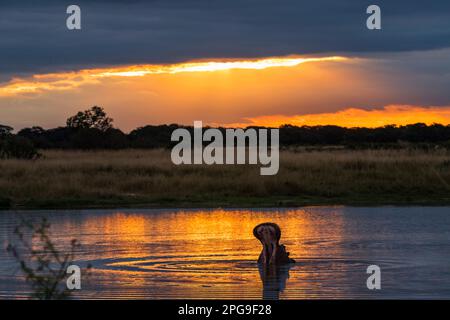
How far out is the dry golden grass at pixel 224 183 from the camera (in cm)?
3078

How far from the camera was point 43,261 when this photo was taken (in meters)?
9.24

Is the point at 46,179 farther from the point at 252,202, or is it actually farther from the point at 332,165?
the point at 332,165

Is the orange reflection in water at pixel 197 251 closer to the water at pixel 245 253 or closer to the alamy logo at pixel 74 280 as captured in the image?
the water at pixel 245 253

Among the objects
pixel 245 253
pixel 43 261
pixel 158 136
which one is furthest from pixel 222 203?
pixel 158 136

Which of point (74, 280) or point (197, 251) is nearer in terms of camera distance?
point (74, 280)

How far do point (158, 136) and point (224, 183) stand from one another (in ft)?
182

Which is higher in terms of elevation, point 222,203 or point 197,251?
point 222,203

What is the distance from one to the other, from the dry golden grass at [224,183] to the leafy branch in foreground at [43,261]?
26.9 ft

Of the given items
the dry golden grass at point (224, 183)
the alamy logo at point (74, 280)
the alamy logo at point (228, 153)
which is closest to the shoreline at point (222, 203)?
the dry golden grass at point (224, 183)

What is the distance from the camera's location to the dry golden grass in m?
30.8

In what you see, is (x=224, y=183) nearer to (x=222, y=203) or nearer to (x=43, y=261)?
(x=222, y=203)

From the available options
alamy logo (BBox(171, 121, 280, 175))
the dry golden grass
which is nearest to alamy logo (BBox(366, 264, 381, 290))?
the dry golden grass
